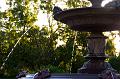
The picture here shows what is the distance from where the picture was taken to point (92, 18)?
905cm

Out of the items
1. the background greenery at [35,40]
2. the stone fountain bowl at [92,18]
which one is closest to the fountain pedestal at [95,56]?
the stone fountain bowl at [92,18]

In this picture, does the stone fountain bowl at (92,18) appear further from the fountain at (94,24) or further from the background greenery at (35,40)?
the background greenery at (35,40)

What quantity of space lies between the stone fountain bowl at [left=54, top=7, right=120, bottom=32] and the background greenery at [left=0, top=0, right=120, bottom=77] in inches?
1110

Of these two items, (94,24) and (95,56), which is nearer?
(94,24)

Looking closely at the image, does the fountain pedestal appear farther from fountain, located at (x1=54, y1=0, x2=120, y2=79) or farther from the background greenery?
the background greenery

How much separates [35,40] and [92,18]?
3225 centimetres

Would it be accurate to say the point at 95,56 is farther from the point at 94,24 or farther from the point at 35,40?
the point at 35,40

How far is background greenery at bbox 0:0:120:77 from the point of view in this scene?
129ft

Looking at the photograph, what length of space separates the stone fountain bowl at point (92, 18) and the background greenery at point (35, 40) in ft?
92.5

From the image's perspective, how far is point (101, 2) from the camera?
9.78 metres

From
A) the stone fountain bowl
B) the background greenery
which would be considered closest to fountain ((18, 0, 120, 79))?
the stone fountain bowl

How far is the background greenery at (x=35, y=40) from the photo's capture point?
39250 millimetres

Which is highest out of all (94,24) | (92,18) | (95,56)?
(92,18)


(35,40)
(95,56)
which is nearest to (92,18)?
(95,56)
